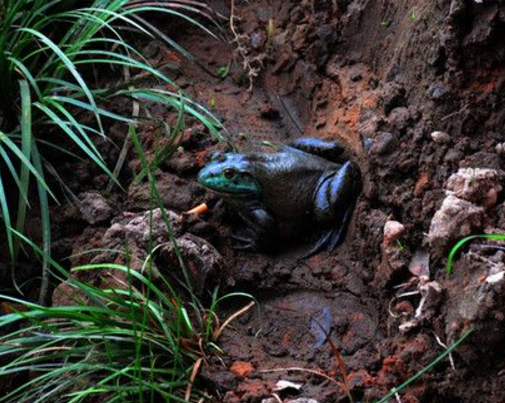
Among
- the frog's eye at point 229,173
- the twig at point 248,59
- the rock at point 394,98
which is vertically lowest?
the frog's eye at point 229,173

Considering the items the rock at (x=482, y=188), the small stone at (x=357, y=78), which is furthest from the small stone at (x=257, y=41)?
the rock at (x=482, y=188)

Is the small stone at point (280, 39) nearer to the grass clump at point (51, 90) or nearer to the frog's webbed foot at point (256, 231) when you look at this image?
the grass clump at point (51, 90)

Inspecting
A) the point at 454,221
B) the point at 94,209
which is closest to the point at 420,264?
the point at 454,221

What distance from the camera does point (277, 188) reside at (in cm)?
387

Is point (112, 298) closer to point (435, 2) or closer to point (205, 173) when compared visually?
point (205, 173)

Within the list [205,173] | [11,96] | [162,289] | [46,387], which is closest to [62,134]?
[11,96]

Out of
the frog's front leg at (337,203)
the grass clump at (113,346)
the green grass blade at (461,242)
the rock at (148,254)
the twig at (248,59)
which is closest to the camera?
the green grass blade at (461,242)

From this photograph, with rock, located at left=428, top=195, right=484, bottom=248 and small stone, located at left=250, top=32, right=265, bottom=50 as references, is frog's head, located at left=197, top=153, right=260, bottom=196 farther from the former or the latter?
rock, located at left=428, top=195, right=484, bottom=248

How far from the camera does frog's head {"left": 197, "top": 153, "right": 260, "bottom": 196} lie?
3818 mm

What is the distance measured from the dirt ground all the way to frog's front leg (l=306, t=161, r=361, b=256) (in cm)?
5

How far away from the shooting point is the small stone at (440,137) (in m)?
3.21

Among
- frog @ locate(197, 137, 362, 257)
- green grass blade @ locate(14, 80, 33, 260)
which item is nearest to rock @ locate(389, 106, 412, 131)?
frog @ locate(197, 137, 362, 257)

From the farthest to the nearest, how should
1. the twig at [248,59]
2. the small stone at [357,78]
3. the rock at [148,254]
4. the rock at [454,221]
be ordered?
1. the twig at [248,59]
2. the small stone at [357,78]
3. the rock at [148,254]
4. the rock at [454,221]

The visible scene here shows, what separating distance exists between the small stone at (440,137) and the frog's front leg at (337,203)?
0.51 metres
